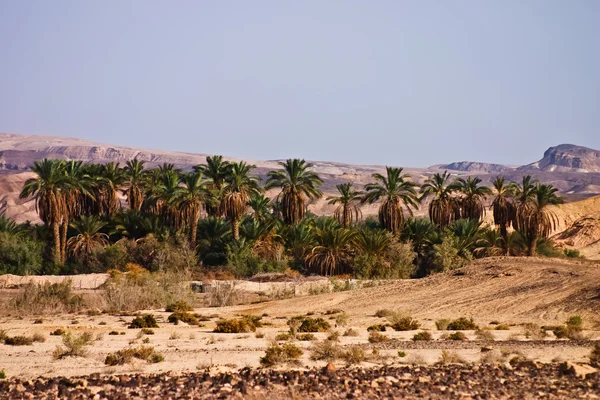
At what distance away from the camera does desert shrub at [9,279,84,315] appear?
135 ft

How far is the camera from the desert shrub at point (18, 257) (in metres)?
64.0

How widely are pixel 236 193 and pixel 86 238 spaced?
10.9 metres

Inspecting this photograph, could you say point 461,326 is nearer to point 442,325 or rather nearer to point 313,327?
point 442,325

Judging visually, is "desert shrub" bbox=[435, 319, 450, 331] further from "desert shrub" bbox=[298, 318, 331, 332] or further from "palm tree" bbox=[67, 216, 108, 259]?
"palm tree" bbox=[67, 216, 108, 259]

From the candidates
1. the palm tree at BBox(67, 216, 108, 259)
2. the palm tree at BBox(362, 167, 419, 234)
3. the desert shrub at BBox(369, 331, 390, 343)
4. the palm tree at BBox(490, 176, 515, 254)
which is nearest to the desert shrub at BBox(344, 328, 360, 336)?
the desert shrub at BBox(369, 331, 390, 343)

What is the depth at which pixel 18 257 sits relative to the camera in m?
64.4

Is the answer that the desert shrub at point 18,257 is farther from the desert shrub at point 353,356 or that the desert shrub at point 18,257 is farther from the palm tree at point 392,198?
the desert shrub at point 353,356

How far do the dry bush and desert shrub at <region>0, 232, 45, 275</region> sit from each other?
15.8 meters

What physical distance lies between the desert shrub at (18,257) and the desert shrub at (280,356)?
45.1 m

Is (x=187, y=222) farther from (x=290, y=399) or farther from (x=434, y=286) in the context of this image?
(x=290, y=399)

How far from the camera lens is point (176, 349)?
25.1 m

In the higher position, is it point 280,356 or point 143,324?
point 280,356

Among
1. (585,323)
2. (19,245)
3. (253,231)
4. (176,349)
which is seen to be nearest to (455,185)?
(253,231)

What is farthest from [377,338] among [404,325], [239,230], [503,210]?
[503,210]
